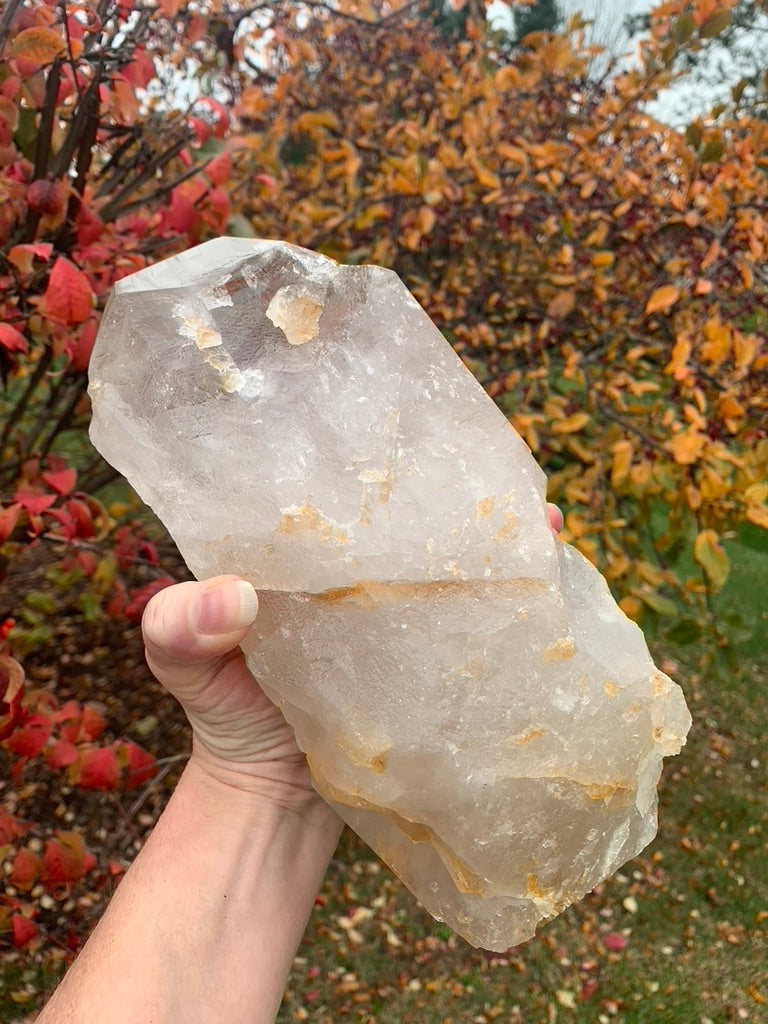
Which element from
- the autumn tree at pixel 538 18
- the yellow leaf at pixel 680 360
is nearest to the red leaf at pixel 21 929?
the yellow leaf at pixel 680 360

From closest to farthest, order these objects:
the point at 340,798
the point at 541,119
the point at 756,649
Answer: the point at 340,798 < the point at 541,119 < the point at 756,649

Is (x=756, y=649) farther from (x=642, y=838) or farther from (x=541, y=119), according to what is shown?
(x=642, y=838)

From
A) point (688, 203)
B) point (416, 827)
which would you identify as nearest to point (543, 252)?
point (688, 203)

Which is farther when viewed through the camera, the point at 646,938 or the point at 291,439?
the point at 646,938

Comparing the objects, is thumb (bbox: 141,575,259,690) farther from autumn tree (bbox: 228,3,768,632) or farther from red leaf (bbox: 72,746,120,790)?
autumn tree (bbox: 228,3,768,632)

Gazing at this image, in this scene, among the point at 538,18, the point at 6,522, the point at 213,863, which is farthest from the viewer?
the point at 538,18

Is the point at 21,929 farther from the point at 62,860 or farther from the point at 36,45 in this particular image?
the point at 36,45

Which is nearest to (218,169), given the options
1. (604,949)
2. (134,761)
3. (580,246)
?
(134,761)
